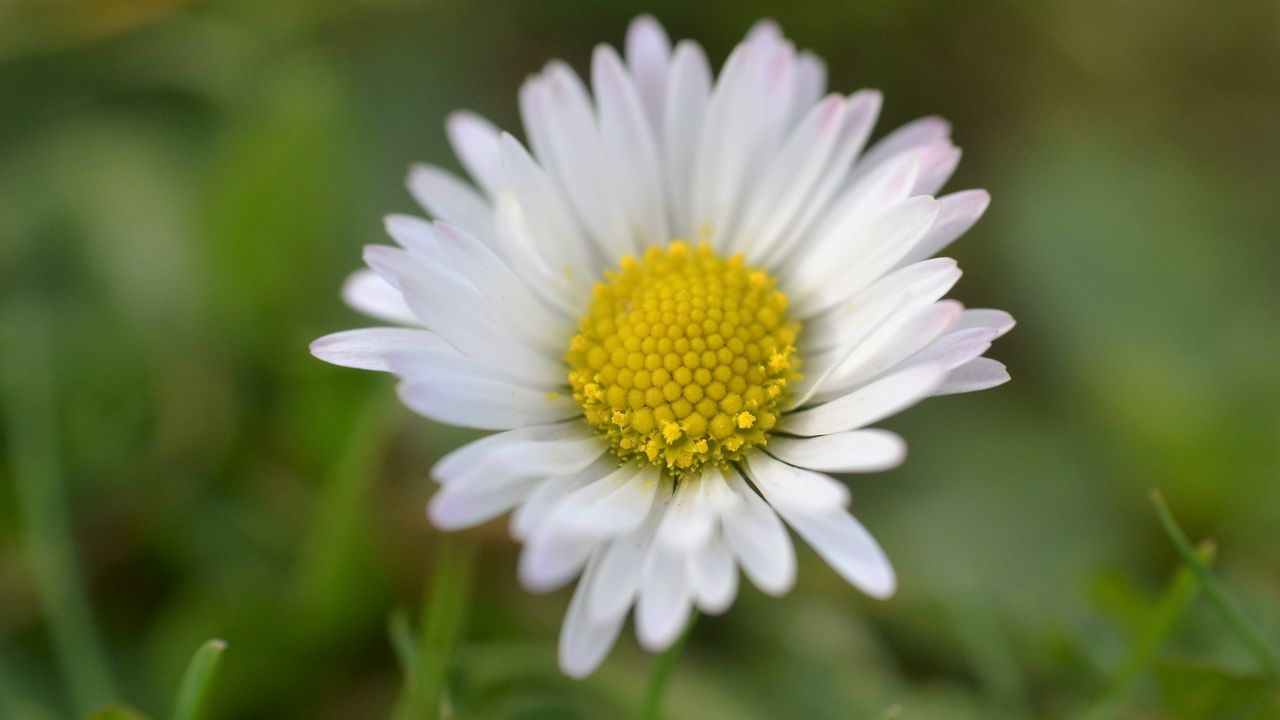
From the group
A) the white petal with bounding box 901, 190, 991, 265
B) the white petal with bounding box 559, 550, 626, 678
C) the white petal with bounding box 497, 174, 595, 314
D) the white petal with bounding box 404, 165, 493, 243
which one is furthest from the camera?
the white petal with bounding box 404, 165, 493, 243

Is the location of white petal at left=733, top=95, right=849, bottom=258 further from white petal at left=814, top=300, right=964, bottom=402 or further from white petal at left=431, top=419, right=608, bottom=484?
white petal at left=431, top=419, right=608, bottom=484

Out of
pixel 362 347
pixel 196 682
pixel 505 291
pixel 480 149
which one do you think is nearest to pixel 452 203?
pixel 480 149

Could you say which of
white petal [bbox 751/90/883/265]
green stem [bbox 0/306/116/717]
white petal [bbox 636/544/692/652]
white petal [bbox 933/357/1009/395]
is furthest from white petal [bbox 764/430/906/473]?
green stem [bbox 0/306/116/717]

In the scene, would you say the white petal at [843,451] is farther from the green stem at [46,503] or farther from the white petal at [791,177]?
the green stem at [46,503]

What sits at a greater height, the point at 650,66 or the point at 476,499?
the point at 650,66

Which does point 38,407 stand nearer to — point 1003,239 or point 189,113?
point 189,113

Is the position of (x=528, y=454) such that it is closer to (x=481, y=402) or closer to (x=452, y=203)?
(x=481, y=402)

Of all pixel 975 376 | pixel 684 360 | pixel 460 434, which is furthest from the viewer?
pixel 460 434
